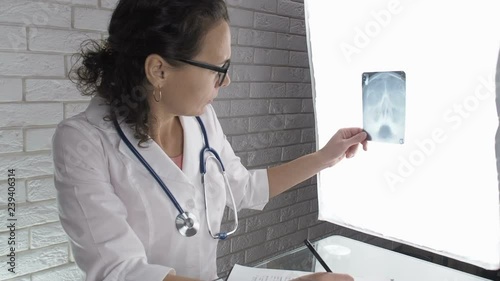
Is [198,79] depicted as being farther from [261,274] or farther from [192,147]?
[261,274]

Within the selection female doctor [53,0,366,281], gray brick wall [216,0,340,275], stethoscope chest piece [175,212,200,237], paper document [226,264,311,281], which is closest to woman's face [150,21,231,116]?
female doctor [53,0,366,281]

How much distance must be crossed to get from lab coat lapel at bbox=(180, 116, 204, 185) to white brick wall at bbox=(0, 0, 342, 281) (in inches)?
15.2

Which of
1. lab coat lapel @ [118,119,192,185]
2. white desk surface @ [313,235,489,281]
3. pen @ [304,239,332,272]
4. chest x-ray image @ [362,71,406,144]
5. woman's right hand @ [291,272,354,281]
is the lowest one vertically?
white desk surface @ [313,235,489,281]

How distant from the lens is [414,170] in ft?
3.34

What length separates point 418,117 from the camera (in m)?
0.97

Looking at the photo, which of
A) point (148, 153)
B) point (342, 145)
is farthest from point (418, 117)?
point (148, 153)

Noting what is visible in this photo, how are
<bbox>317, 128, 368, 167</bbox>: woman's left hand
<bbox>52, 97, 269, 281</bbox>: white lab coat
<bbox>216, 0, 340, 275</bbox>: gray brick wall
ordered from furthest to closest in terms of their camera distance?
1. <bbox>216, 0, 340, 275</bbox>: gray brick wall
2. <bbox>317, 128, 368, 167</bbox>: woman's left hand
3. <bbox>52, 97, 269, 281</bbox>: white lab coat

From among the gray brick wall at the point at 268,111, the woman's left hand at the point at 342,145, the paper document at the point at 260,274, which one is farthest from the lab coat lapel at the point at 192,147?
A: the gray brick wall at the point at 268,111

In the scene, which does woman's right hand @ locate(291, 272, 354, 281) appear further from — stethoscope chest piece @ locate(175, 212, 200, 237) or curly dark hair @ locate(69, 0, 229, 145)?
curly dark hair @ locate(69, 0, 229, 145)

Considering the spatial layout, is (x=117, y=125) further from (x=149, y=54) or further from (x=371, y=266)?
(x=371, y=266)

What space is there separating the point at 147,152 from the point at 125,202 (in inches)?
4.2

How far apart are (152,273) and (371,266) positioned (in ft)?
1.98

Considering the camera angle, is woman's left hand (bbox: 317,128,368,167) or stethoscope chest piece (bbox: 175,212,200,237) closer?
stethoscope chest piece (bbox: 175,212,200,237)

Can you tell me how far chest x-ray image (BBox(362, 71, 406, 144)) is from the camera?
0.99 metres
